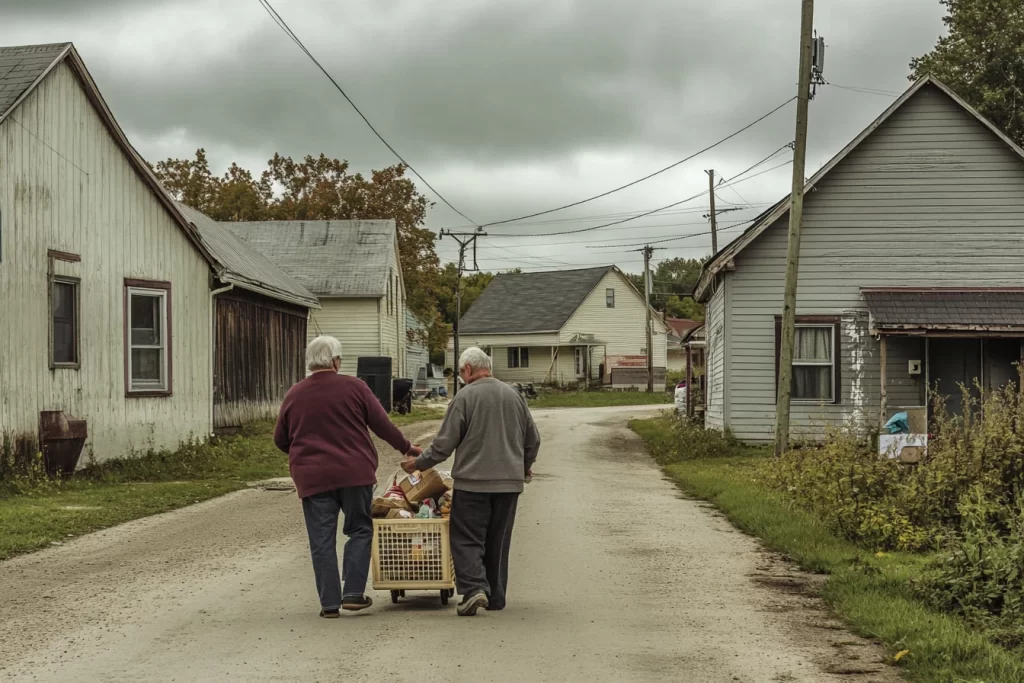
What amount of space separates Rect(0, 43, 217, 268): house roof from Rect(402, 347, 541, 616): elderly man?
1051 cm

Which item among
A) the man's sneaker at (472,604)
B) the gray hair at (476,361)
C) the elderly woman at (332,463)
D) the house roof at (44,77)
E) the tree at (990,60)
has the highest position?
the tree at (990,60)

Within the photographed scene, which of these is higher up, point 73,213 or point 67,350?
point 73,213

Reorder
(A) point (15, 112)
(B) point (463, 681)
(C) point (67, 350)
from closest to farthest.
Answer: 1. (B) point (463, 681)
2. (A) point (15, 112)
3. (C) point (67, 350)

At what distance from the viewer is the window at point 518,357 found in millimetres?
65750

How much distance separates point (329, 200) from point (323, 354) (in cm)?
4688

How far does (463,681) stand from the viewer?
6.19 metres

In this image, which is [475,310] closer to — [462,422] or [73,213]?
[73,213]

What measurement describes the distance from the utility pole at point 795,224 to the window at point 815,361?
4.06m

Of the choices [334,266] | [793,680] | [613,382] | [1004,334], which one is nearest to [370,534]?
[793,680]

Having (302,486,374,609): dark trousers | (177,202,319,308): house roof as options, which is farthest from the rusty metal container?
(302,486,374,609): dark trousers

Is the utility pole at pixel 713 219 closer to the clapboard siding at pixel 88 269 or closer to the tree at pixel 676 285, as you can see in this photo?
the clapboard siding at pixel 88 269

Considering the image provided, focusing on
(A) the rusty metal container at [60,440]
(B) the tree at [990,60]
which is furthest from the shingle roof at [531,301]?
(A) the rusty metal container at [60,440]

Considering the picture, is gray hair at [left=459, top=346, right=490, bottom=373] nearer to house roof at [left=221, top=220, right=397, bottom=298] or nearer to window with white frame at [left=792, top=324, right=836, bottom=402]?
window with white frame at [left=792, top=324, right=836, bottom=402]

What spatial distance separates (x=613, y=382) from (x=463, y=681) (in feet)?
186
